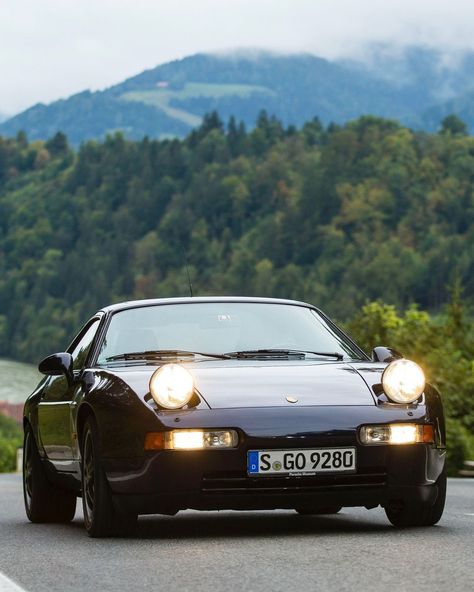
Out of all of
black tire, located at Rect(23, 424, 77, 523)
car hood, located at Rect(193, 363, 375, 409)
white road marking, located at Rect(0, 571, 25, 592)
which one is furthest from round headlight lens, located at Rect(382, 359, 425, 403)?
black tire, located at Rect(23, 424, 77, 523)

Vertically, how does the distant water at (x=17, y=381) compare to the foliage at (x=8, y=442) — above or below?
below

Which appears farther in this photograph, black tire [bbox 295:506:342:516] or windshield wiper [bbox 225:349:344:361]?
black tire [bbox 295:506:342:516]

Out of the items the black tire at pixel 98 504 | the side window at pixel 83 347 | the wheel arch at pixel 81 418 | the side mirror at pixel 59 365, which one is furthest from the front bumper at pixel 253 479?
the side window at pixel 83 347

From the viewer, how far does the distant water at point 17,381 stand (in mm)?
160512

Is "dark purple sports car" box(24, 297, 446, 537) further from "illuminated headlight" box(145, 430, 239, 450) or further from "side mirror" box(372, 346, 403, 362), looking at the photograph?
"side mirror" box(372, 346, 403, 362)

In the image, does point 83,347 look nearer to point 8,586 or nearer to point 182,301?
point 182,301

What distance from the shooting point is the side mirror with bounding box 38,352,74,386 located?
9.75 metres

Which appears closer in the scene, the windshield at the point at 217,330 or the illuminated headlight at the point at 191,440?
the illuminated headlight at the point at 191,440

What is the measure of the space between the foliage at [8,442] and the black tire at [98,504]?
9498cm

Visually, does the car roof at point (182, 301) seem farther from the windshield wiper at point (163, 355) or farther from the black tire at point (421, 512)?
the black tire at point (421, 512)

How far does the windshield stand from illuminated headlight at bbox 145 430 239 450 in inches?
44.2

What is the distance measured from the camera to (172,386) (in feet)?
27.6

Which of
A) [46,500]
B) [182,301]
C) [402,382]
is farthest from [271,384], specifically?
[46,500]

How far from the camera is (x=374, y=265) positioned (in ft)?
646
